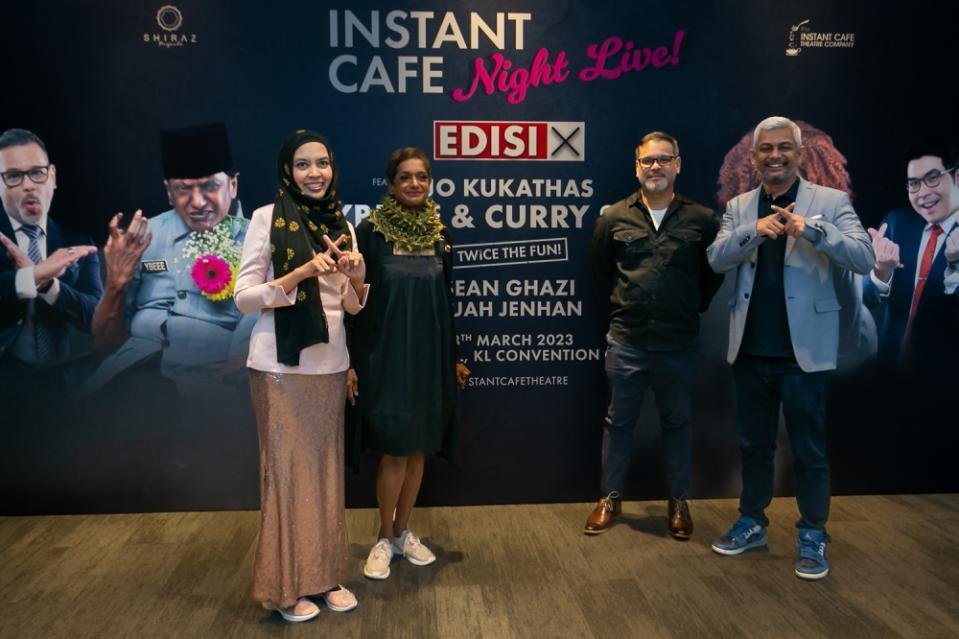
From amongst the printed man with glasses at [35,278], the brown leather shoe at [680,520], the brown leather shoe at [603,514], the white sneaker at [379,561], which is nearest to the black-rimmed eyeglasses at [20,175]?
the printed man with glasses at [35,278]

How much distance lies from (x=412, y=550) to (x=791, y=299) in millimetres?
1946

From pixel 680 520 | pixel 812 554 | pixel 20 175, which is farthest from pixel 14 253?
pixel 812 554

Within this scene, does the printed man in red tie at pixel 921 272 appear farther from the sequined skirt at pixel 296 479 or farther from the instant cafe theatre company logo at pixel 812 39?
the sequined skirt at pixel 296 479

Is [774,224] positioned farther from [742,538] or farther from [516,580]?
[516,580]

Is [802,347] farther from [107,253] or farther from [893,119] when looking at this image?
[107,253]

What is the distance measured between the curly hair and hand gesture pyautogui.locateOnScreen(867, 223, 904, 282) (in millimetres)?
295

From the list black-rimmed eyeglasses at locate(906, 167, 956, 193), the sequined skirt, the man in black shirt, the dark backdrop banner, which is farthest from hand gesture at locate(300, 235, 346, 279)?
black-rimmed eyeglasses at locate(906, 167, 956, 193)

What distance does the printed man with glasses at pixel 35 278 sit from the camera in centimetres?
411

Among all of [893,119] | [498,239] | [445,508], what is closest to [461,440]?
[445,508]

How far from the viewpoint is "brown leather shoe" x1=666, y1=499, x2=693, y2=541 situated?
12.9ft

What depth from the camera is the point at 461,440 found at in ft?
14.6

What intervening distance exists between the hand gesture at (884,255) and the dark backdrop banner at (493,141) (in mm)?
105

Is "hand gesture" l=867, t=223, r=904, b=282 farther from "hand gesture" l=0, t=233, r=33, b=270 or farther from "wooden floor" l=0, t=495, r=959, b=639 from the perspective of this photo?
"hand gesture" l=0, t=233, r=33, b=270

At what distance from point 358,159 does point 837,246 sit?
2308mm
